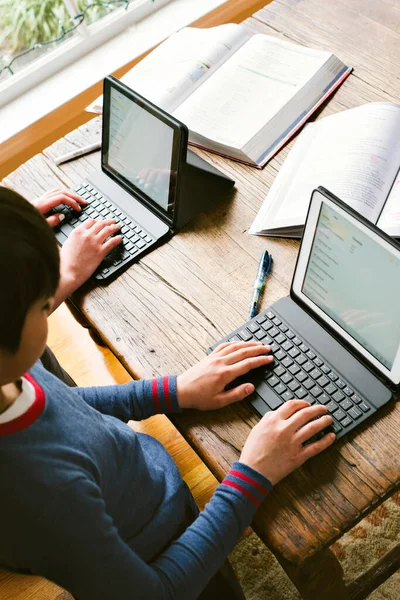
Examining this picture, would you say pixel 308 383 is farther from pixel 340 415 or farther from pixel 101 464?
pixel 101 464

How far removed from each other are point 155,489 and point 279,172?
68cm

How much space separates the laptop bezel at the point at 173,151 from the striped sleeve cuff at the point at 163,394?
35 cm

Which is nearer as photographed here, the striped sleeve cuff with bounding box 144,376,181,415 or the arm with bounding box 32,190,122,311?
the striped sleeve cuff with bounding box 144,376,181,415

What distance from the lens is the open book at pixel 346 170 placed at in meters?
1.09

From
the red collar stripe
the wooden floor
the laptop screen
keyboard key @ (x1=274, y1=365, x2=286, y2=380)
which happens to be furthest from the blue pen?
the wooden floor

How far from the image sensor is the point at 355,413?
885 mm

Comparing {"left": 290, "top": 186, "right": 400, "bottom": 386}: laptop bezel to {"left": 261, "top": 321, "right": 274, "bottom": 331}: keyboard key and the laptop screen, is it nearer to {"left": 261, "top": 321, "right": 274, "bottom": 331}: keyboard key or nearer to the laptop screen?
{"left": 261, "top": 321, "right": 274, "bottom": 331}: keyboard key

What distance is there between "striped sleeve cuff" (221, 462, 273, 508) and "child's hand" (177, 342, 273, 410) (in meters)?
0.12

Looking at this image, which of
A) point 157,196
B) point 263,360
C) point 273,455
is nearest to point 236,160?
point 157,196

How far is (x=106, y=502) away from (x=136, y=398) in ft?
0.65

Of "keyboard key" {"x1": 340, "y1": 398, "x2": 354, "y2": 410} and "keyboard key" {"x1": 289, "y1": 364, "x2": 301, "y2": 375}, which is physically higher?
"keyboard key" {"x1": 289, "y1": 364, "x2": 301, "y2": 375}

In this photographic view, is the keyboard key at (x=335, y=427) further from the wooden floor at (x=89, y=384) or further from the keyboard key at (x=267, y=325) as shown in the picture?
the wooden floor at (x=89, y=384)

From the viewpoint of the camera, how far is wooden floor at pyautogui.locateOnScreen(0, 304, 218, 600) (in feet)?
4.96

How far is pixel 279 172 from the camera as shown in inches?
48.7
